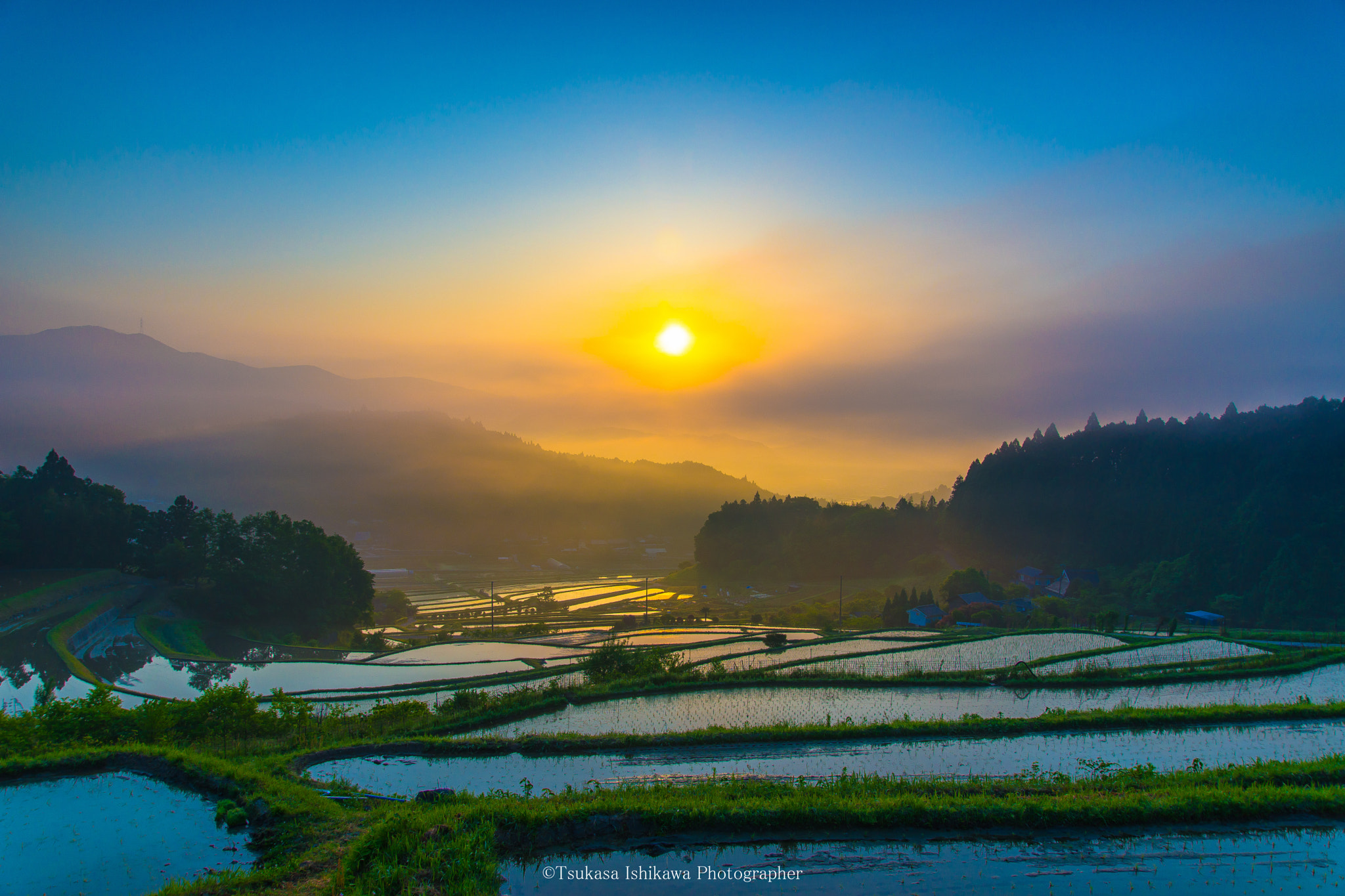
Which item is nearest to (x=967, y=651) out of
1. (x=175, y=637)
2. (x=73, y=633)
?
(x=175, y=637)

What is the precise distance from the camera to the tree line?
38.6 meters

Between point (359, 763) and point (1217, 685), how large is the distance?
76.8 feet

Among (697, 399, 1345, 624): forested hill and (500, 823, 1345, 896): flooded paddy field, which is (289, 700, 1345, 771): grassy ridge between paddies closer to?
(500, 823, 1345, 896): flooded paddy field

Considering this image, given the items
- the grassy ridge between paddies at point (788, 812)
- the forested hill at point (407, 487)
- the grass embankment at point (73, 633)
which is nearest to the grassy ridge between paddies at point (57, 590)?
the grass embankment at point (73, 633)

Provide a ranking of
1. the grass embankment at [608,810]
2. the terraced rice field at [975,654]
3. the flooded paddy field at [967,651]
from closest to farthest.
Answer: the grass embankment at [608,810]
the terraced rice field at [975,654]
the flooded paddy field at [967,651]

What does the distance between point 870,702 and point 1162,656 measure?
13405 mm

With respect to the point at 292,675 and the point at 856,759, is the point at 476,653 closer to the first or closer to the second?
the point at 292,675

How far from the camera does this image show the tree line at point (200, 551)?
1518 inches

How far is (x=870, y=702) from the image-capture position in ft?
57.6

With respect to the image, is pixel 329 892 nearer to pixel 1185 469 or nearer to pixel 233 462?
pixel 1185 469

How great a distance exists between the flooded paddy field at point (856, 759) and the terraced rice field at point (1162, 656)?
22.9ft

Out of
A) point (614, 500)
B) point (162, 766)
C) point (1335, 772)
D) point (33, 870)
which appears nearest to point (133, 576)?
point (162, 766)

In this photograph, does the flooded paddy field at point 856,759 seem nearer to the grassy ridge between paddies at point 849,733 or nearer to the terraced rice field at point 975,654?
the grassy ridge between paddies at point 849,733

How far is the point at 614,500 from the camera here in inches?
5935
